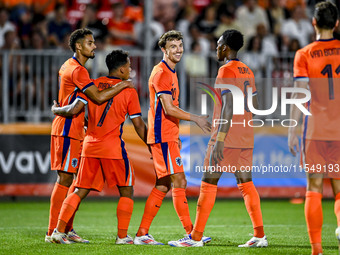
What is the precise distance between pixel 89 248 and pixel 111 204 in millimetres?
5820

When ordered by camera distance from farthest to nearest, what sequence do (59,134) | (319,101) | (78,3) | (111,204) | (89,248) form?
1. (78,3)
2. (111,204)
3. (59,134)
4. (89,248)
5. (319,101)

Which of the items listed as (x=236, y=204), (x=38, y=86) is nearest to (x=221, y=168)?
(x=236, y=204)

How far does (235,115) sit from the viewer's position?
24.0ft

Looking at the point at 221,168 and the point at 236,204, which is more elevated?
the point at 221,168

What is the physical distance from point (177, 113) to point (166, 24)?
29.3 feet

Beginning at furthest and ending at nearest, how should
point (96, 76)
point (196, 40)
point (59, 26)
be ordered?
point (59, 26) < point (196, 40) < point (96, 76)

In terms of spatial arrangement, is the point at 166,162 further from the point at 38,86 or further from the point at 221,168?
the point at 38,86

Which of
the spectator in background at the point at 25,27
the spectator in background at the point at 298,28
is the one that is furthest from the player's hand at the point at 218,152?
the spectator in background at the point at 298,28

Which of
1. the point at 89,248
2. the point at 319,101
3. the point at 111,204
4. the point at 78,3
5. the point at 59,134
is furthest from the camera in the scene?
the point at 78,3

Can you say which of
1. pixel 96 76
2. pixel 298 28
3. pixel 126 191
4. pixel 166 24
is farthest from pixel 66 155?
pixel 298 28

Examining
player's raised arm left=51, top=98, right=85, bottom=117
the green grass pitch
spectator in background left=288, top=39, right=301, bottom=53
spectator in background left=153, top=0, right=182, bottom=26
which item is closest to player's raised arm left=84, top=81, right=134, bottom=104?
player's raised arm left=51, top=98, right=85, bottom=117

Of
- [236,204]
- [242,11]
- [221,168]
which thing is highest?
[242,11]

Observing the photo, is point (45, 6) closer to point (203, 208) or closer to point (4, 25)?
point (4, 25)

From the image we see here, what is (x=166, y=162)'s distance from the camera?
7.43 meters
